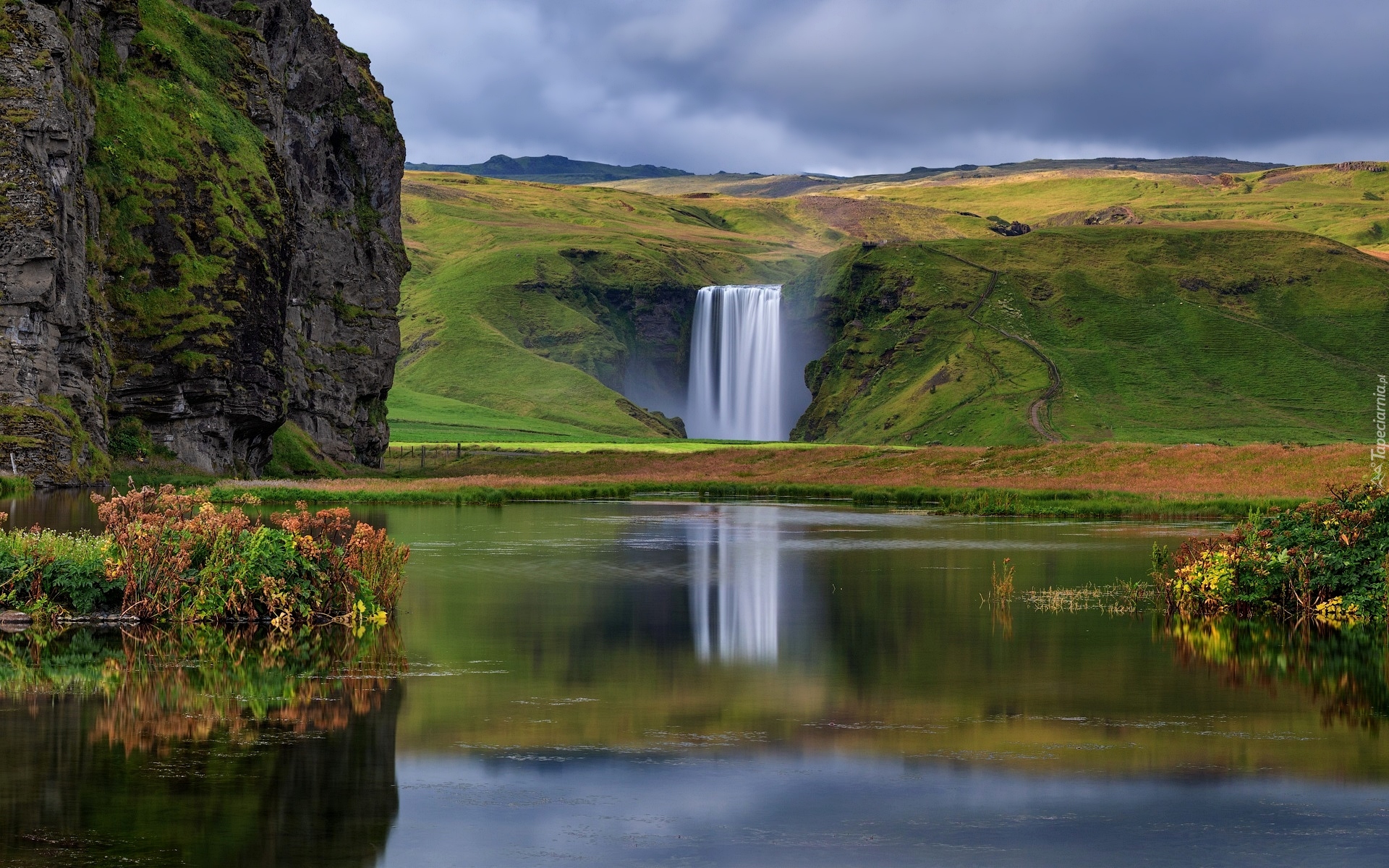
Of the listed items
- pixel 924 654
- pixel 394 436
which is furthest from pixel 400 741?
pixel 394 436

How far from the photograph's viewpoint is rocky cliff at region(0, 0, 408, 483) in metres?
67.9

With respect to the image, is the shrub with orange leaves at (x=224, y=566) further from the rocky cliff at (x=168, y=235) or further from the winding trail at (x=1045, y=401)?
the winding trail at (x=1045, y=401)

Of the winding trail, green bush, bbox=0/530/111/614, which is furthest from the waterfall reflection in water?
the winding trail

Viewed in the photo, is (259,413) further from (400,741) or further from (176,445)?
(400,741)

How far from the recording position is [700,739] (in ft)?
58.1

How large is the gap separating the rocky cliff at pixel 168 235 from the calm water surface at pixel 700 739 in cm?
4529

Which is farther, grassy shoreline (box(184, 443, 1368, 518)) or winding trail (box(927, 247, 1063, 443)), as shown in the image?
winding trail (box(927, 247, 1063, 443))

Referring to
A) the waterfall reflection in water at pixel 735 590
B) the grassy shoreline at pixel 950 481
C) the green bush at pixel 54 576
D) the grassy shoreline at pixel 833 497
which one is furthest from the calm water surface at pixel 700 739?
the grassy shoreline at pixel 950 481

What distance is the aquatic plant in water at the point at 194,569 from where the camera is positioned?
26250 mm

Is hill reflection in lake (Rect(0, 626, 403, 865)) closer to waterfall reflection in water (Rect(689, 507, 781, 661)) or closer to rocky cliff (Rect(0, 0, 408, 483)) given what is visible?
waterfall reflection in water (Rect(689, 507, 781, 661))

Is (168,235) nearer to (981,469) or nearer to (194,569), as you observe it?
(981,469)

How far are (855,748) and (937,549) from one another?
94.6ft

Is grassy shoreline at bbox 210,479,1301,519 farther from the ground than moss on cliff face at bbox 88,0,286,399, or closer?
closer

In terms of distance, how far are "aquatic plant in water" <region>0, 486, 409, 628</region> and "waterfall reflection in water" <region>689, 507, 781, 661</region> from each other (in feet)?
22.0
